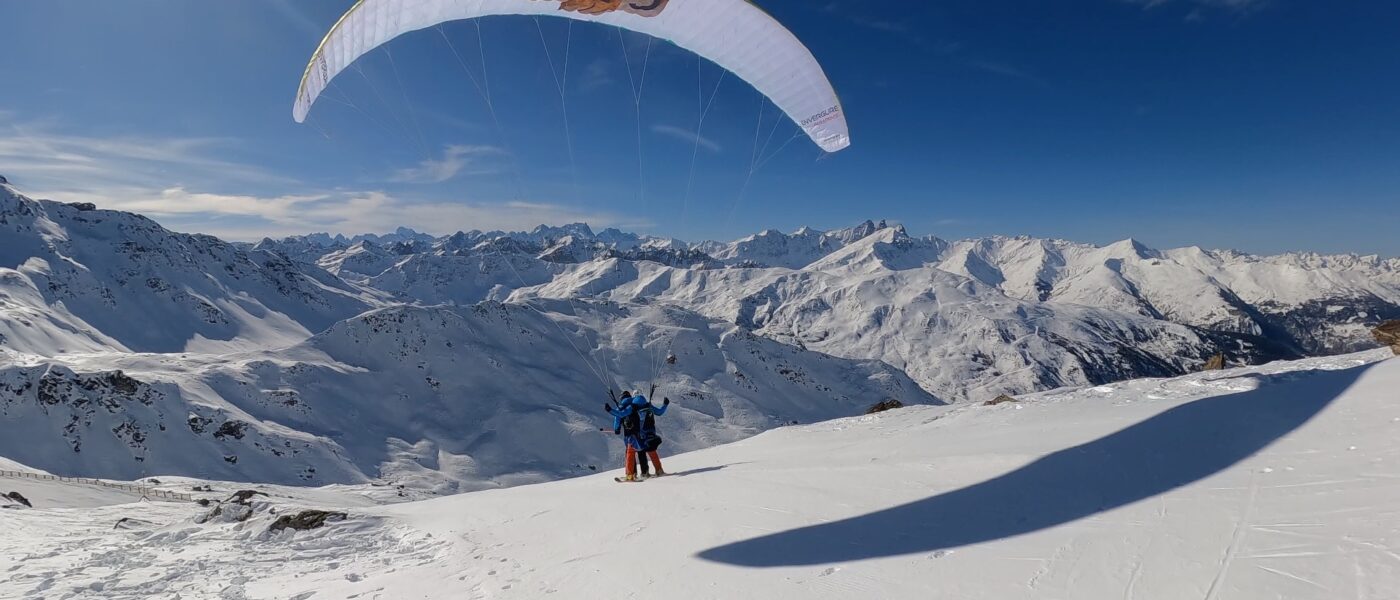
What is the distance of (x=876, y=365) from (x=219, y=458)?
13909cm

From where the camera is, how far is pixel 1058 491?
282 inches

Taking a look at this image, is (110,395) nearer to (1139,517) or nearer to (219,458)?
(219,458)

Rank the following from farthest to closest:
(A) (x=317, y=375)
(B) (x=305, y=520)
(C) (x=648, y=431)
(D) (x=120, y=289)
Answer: (D) (x=120, y=289) < (A) (x=317, y=375) < (C) (x=648, y=431) < (B) (x=305, y=520)

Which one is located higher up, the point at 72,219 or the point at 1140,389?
the point at 72,219

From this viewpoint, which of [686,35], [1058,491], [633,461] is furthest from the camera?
[686,35]

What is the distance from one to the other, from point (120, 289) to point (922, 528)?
210 meters

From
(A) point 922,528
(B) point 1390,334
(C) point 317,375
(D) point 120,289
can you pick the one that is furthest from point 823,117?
(D) point 120,289

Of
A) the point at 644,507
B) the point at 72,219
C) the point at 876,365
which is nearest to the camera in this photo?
the point at 644,507

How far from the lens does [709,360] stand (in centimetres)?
14112

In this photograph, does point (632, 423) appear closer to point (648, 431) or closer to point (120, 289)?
point (648, 431)

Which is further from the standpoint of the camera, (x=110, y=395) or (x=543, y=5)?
(x=110, y=395)

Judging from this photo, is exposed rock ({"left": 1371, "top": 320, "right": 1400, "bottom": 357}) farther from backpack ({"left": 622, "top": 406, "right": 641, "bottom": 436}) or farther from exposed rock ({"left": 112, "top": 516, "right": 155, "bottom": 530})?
exposed rock ({"left": 112, "top": 516, "right": 155, "bottom": 530})

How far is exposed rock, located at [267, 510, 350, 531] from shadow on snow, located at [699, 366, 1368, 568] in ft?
24.0

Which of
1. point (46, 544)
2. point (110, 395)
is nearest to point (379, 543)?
point (46, 544)
